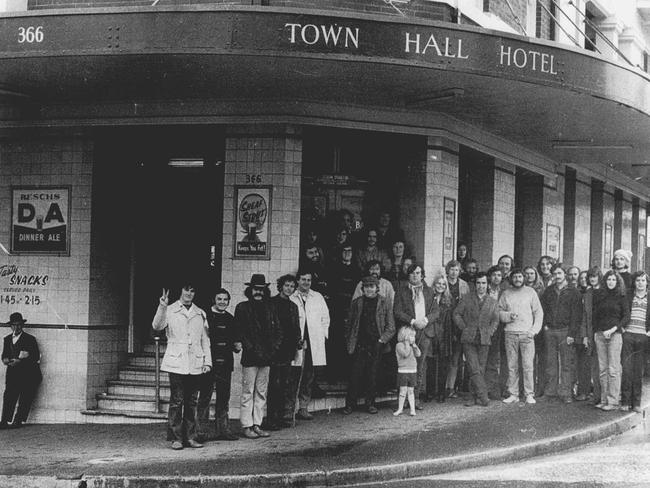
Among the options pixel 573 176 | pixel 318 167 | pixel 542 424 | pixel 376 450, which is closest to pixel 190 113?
pixel 318 167

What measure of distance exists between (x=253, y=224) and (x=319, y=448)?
328 centimetres

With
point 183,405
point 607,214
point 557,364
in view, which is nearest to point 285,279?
point 183,405

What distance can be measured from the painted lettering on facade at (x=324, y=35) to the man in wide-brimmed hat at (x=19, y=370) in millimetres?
5248

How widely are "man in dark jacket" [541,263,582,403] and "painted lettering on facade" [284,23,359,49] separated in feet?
15.8

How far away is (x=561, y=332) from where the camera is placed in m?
12.2

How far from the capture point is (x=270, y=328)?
998cm

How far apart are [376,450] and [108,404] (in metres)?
4.11

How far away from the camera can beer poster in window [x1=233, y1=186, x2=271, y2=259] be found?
37.3ft

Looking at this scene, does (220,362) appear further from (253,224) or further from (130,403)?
(130,403)

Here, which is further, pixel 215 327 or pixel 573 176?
pixel 573 176

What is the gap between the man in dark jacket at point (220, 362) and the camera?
970 cm

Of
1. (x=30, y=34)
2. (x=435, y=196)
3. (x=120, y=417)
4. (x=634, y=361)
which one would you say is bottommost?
(x=120, y=417)

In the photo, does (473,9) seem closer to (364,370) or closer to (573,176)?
(364,370)

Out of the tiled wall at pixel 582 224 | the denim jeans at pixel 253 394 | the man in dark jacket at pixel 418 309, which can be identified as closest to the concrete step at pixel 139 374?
the denim jeans at pixel 253 394
